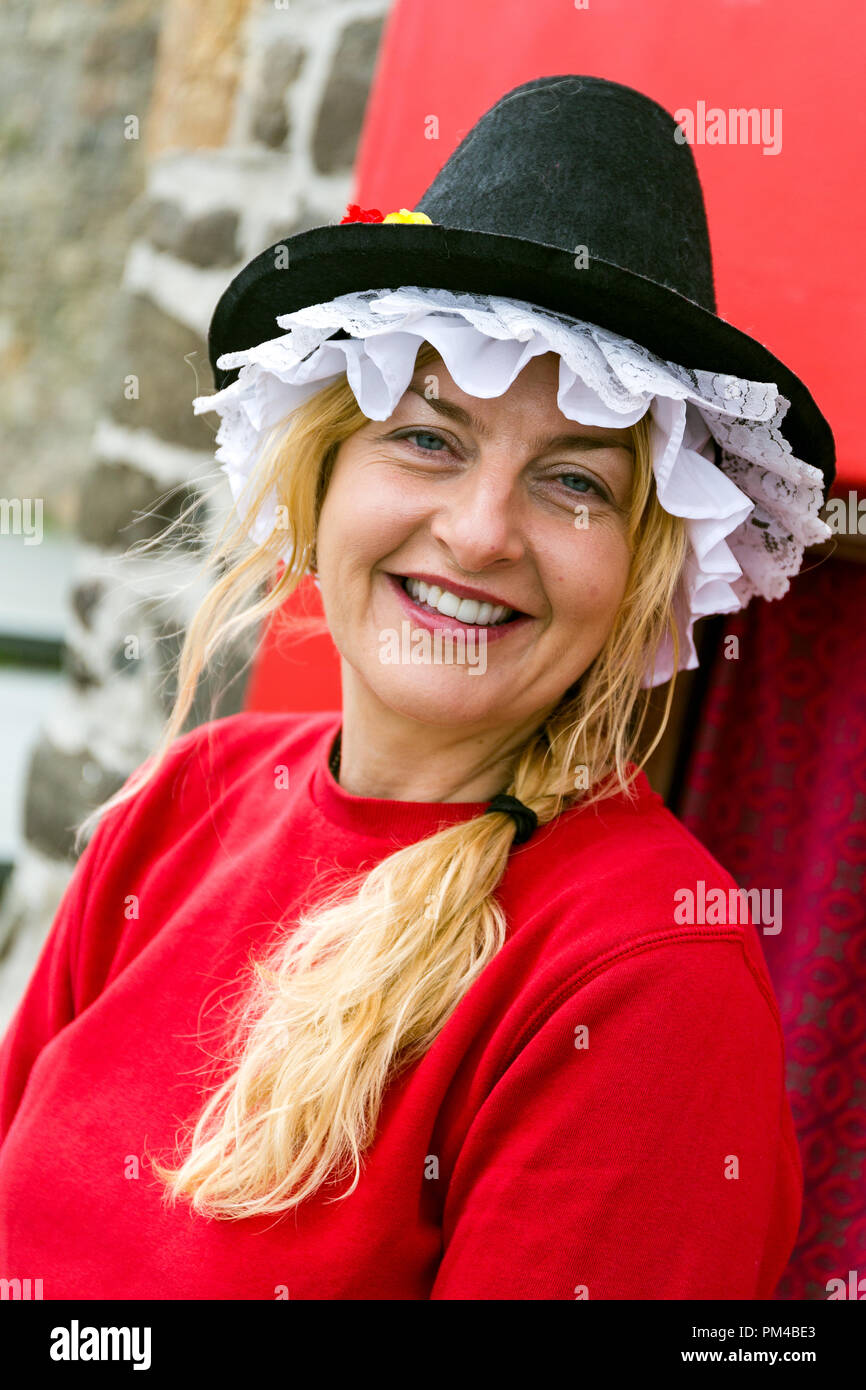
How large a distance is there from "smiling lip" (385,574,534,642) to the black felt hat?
14.2 inches

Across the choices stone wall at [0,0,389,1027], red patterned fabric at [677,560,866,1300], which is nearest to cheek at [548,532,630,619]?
red patterned fabric at [677,560,866,1300]

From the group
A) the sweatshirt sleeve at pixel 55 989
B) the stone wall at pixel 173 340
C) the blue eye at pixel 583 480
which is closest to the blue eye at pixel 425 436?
the blue eye at pixel 583 480

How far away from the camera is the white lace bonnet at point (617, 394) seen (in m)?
1.42

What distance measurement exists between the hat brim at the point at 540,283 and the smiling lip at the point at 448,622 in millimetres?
359

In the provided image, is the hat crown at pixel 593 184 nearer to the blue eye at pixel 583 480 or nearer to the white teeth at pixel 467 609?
the blue eye at pixel 583 480

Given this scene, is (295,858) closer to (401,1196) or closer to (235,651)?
(401,1196)

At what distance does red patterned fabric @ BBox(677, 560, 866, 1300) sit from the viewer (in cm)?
186

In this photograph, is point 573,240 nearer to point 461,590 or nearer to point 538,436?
point 538,436

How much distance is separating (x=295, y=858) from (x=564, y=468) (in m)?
0.63

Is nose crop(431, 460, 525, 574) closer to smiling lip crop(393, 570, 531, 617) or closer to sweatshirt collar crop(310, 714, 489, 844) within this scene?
smiling lip crop(393, 570, 531, 617)

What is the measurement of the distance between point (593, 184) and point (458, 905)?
85cm

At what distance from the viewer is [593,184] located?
1.48 meters

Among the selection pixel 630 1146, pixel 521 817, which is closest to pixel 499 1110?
pixel 630 1146
